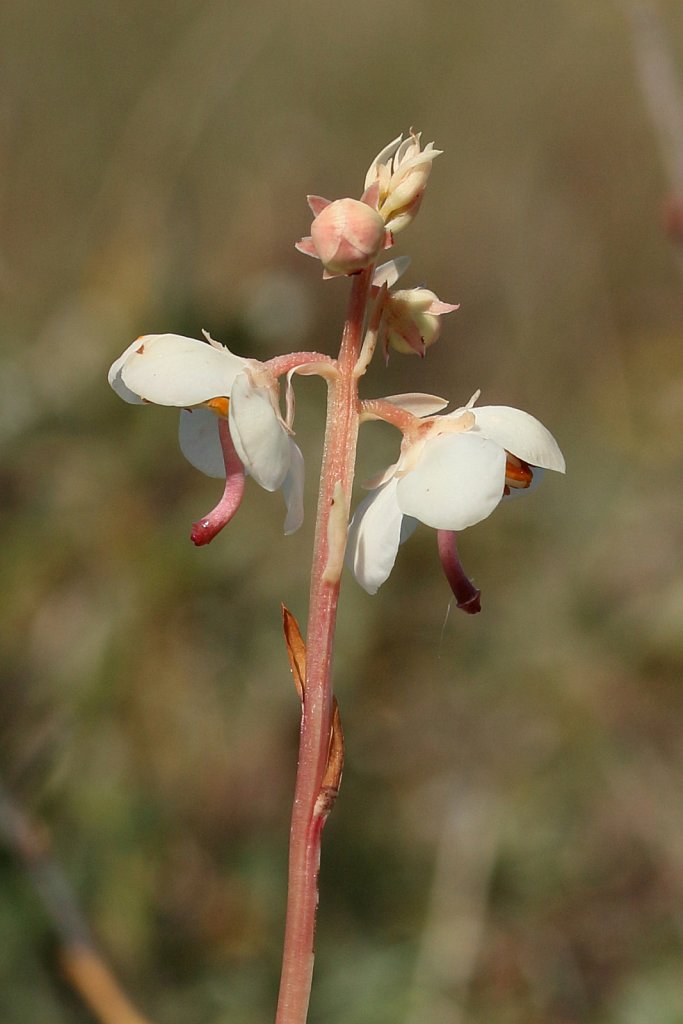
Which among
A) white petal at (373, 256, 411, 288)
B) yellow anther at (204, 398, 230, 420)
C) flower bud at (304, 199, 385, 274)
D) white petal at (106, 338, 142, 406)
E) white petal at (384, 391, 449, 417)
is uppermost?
flower bud at (304, 199, 385, 274)

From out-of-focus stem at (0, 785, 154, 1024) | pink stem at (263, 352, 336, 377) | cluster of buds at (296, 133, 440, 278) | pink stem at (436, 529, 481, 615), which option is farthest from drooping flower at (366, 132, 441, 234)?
out-of-focus stem at (0, 785, 154, 1024)

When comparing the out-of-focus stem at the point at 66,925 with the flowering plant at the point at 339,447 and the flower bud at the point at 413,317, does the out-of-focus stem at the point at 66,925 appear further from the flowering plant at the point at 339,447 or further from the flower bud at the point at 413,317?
the flower bud at the point at 413,317

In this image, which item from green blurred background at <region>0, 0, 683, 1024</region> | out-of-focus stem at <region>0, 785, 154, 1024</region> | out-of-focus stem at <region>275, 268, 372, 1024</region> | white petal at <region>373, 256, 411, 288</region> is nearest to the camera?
out-of-focus stem at <region>275, 268, 372, 1024</region>

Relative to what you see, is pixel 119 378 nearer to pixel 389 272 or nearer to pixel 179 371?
pixel 179 371

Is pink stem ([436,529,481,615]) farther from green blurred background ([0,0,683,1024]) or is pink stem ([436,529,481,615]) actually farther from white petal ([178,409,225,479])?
green blurred background ([0,0,683,1024])

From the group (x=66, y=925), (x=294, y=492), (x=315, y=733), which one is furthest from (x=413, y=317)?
(x=66, y=925)

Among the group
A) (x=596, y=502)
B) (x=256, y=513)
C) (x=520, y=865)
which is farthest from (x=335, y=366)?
(x=596, y=502)

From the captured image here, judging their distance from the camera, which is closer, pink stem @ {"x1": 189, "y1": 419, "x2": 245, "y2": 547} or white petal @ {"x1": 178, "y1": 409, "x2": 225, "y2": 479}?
pink stem @ {"x1": 189, "y1": 419, "x2": 245, "y2": 547}

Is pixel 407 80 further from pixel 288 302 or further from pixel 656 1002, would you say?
pixel 656 1002
